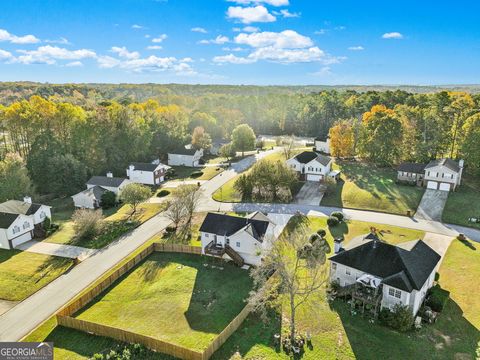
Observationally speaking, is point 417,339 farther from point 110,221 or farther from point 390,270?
point 110,221

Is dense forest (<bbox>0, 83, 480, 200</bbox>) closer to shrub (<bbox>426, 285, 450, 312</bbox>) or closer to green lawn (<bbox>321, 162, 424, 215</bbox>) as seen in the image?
green lawn (<bbox>321, 162, 424, 215</bbox>)

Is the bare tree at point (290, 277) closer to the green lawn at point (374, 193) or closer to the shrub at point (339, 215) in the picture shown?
the shrub at point (339, 215)

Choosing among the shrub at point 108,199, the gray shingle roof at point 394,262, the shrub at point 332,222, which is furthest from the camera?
the shrub at point 108,199

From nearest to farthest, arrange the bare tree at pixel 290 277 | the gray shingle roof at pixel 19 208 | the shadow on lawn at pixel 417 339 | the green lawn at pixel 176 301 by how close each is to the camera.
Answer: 1. the shadow on lawn at pixel 417 339
2. the bare tree at pixel 290 277
3. the green lawn at pixel 176 301
4. the gray shingle roof at pixel 19 208

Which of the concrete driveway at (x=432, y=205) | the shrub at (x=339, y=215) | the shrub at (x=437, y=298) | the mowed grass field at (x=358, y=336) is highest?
the concrete driveway at (x=432, y=205)

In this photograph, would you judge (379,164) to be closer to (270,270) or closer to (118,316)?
(270,270)

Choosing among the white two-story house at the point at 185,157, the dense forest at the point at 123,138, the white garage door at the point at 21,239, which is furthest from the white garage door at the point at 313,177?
the white garage door at the point at 21,239
